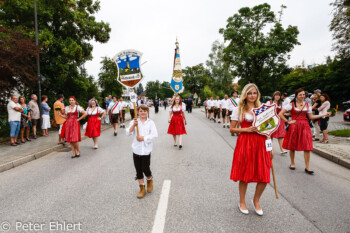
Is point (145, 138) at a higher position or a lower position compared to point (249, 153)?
higher

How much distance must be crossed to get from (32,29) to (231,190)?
506 inches

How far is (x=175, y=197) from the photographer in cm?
379

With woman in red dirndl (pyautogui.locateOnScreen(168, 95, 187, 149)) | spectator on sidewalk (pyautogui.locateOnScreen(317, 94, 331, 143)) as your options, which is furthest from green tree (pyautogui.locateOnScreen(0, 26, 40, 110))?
spectator on sidewalk (pyautogui.locateOnScreen(317, 94, 331, 143))

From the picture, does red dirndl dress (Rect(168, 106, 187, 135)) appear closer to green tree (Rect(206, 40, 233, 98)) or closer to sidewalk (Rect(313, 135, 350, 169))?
sidewalk (Rect(313, 135, 350, 169))

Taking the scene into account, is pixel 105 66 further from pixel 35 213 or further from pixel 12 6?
pixel 35 213

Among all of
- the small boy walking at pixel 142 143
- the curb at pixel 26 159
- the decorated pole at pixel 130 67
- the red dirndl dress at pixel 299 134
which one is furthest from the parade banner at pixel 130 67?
the curb at pixel 26 159

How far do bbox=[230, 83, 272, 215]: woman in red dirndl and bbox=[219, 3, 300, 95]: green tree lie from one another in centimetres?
2605

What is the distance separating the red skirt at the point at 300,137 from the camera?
5.12 m

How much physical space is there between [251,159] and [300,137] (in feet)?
9.11

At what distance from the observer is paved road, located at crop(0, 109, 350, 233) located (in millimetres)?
3004

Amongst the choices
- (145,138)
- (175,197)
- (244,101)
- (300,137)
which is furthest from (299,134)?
(145,138)

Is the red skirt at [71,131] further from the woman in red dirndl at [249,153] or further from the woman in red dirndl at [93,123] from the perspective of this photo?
the woman in red dirndl at [249,153]

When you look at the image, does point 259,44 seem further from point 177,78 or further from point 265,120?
point 265,120

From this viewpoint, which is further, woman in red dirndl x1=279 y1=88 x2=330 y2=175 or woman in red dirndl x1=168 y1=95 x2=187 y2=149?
woman in red dirndl x1=168 y1=95 x2=187 y2=149
